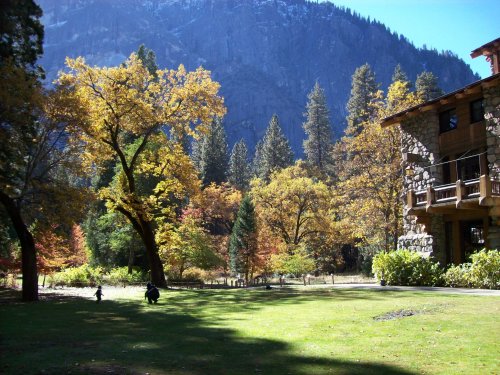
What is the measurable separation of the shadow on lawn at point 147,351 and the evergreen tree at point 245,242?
29.7 metres

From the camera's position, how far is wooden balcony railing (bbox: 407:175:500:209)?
65.1 ft

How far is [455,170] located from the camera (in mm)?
23844

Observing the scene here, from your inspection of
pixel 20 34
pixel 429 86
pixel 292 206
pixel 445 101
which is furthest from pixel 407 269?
pixel 429 86

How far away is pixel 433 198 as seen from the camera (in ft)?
74.5

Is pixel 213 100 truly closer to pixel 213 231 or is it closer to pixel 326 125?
pixel 213 231

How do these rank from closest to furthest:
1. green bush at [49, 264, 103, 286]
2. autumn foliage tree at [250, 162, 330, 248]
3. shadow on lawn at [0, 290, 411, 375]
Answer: shadow on lawn at [0, 290, 411, 375]
green bush at [49, 264, 103, 286]
autumn foliage tree at [250, 162, 330, 248]

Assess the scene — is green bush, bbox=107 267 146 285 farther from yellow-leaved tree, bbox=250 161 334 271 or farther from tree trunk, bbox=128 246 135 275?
yellow-leaved tree, bbox=250 161 334 271

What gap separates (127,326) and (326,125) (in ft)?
234

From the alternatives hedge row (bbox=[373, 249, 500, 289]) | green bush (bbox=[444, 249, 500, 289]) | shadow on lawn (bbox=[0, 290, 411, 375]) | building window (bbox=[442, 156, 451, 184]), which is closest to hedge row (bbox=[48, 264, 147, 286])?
hedge row (bbox=[373, 249, 500, 289])

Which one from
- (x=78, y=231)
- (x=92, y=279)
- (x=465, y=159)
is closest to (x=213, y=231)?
(x=78, y=231)

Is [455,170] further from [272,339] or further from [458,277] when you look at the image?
[272,339]

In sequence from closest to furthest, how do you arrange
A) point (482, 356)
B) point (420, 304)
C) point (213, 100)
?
point (482, 356) < point (420, 304) < point (213, 100)

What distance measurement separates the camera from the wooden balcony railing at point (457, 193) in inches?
781

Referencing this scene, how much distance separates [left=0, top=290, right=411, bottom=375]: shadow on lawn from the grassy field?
0.02m
